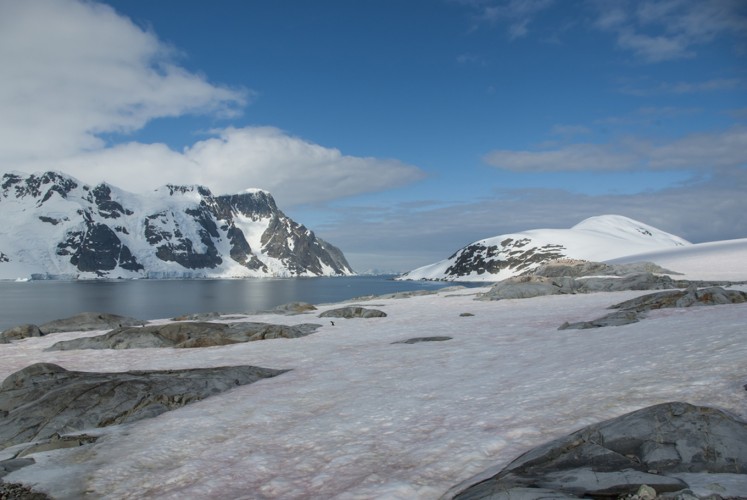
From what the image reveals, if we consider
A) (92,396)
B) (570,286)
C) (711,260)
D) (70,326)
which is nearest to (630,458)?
(92,396)

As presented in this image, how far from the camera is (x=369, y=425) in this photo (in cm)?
1145

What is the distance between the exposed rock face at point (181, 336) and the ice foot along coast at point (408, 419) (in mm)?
2478

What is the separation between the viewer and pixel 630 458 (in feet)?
25.2

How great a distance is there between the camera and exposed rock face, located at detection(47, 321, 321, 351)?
26952mm

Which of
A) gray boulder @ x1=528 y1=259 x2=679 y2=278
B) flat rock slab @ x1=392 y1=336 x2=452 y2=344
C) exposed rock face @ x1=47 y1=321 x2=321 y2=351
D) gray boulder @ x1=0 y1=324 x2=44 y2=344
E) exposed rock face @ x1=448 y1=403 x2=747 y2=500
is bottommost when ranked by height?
gray boulder @ x1=0 y1=324 x2=44 y2=344

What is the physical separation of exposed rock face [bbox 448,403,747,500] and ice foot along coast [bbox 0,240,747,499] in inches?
1.1

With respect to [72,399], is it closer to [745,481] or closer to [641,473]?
[641,473]

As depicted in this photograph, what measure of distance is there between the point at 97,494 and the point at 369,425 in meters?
5.69

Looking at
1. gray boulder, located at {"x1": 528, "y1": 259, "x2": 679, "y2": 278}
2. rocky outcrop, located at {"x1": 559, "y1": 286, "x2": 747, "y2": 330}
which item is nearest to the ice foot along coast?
rocky outcrop, located at {"x1": 559, "y1": 286, "x2": 747, "y2": 330}

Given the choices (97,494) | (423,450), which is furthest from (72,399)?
(423,450)

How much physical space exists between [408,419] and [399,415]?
1.33ft

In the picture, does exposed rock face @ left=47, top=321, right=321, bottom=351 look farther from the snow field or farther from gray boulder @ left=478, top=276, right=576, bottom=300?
gray boulder @ left=478, top=276, right=576, bottom=300

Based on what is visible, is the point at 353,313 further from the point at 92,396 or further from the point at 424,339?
the point at 92,396

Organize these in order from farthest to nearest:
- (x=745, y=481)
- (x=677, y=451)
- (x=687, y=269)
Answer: (x=687, y=269)
(x=677, y=451)
(x=745, y=481)
